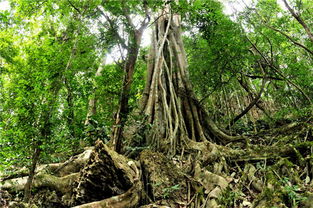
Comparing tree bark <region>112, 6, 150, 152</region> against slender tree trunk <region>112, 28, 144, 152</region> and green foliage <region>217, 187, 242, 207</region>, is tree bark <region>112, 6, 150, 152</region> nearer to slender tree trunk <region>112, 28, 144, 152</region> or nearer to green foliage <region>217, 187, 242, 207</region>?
slender tree trunk <region>112, 28, 144, 152</region>

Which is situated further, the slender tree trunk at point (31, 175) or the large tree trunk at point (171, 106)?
the large tree trunk at point (171, 106)

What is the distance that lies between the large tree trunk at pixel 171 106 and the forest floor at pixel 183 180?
0.74 m

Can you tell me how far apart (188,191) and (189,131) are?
2025mm

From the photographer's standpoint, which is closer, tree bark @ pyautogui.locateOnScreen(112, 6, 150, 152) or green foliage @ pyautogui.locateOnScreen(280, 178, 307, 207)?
green foliage @ pyautogui.locateOnScreen(280, 178, 307, 207)

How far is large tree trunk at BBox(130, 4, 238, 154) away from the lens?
14.8 feet

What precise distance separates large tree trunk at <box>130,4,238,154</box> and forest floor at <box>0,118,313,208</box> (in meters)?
0.74

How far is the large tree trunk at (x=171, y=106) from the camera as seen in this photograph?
452 cm

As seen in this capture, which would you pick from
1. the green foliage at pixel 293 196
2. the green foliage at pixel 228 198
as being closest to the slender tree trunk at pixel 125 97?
the green foliage at pixel 228 198

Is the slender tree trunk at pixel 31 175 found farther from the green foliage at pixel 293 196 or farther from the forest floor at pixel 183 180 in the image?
the green foliage at pixel 293 196

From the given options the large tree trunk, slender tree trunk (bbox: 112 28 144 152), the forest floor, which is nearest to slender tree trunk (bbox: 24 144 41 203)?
the forest floor

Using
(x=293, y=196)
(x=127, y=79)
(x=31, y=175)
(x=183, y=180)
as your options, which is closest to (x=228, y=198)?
(x=293, y=196)

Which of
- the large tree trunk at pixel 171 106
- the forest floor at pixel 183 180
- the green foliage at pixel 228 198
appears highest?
the large tree trunk at pixel 171 106

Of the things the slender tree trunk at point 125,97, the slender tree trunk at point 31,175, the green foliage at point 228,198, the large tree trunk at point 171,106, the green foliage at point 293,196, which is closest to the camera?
the green foliage at point 293,196

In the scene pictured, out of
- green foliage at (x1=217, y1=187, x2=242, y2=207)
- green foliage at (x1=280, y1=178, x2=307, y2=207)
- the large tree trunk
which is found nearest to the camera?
green foliage at (x1=280, y1=178, x2=307, y2=207)
